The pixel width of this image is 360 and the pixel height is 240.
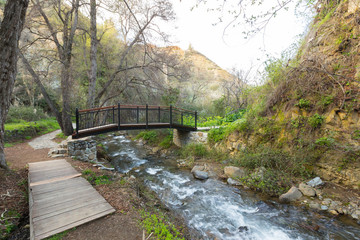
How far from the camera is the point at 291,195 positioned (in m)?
3.90

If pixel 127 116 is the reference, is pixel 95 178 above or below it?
below

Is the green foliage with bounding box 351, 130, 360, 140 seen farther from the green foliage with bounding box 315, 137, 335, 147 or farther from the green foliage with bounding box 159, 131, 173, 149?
the green foliage with bounding box 159, 131, 173, 149

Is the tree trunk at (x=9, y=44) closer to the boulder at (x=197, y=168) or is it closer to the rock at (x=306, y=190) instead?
the boulder at (x=197, y=168)

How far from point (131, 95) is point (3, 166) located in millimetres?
7404

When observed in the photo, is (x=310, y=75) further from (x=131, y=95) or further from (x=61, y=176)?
(x=131, y=95)

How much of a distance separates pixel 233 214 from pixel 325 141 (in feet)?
9.89

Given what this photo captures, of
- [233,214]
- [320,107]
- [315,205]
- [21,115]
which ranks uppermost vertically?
[320,107]

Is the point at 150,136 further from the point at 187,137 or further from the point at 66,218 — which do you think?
the point at 66,218

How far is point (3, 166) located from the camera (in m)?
3.58

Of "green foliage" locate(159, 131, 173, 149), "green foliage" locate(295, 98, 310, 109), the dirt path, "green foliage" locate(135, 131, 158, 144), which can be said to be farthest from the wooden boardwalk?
"green foliage" locate(135, 131, 158, 144)

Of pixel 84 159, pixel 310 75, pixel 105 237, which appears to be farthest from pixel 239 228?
pixel 84 159

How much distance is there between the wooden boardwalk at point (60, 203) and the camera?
2.21 m

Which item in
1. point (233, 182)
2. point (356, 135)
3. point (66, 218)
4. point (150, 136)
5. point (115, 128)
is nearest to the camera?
point (66, 218)

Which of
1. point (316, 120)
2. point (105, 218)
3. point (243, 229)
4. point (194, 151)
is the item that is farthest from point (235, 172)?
point (105, 218)
